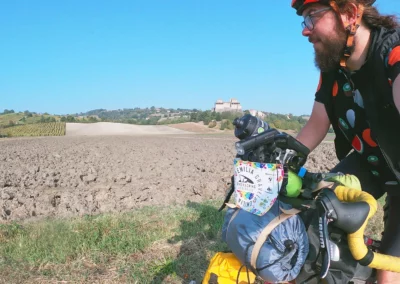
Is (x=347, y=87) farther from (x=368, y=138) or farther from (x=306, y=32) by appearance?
(x=306, y=32)

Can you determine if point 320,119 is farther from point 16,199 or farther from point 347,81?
point 16,199

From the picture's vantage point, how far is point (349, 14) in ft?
7.24

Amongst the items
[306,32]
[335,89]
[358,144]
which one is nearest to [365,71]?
[335,89]

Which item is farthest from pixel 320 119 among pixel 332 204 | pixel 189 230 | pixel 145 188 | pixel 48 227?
pixel 145 188

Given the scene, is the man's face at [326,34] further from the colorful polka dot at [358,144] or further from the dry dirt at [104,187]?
the dry dirt at [104,187]

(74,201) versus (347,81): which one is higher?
(347,81)

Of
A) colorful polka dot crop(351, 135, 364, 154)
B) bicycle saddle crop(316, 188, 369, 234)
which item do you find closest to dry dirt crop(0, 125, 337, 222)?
colorful polka dot crop(351, 135, 364, 154)

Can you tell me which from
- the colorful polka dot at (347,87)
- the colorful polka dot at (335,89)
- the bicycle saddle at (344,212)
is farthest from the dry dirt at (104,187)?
the bicycle saddle at (344,212)

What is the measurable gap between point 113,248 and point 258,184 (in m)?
3.21

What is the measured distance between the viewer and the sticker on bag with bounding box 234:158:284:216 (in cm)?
175

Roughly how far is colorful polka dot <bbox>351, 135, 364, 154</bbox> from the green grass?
2136 millimetres

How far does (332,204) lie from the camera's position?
5.44 feet

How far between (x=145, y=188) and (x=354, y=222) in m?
7.14

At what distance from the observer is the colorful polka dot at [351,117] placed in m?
2.54
